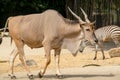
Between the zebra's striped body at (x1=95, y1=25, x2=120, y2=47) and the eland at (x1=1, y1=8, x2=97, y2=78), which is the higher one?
the eland at (x1=1, y1=8, x2=97, y2=78)

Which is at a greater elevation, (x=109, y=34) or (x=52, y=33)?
(x=52, y=33)

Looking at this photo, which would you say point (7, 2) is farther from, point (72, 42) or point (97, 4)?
point (72, 42)

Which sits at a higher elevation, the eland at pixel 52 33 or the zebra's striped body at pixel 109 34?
the eland at pixel 52 33

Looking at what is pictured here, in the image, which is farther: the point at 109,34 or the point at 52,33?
the point at 109,34

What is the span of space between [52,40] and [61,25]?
1.72ft

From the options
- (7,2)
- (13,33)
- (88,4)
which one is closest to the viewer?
(13,33)

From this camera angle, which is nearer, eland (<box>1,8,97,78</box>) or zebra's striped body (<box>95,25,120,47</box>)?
eland (<box>1,8,97,78</box>)

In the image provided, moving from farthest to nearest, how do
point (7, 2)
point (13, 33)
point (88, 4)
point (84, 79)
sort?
1. point (7, 2)
2. point (88, 4)
3. point (13, 33)
4. point (84, 79)

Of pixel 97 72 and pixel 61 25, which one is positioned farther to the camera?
pixel 97 72

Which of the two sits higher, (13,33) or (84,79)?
(13,33)

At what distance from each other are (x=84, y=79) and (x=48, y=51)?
1168 millimetres

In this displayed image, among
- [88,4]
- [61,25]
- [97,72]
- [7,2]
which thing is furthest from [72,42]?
[7,2]

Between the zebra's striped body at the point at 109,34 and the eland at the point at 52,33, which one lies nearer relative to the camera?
the eland at the point at 52,33

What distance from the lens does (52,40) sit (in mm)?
11734
